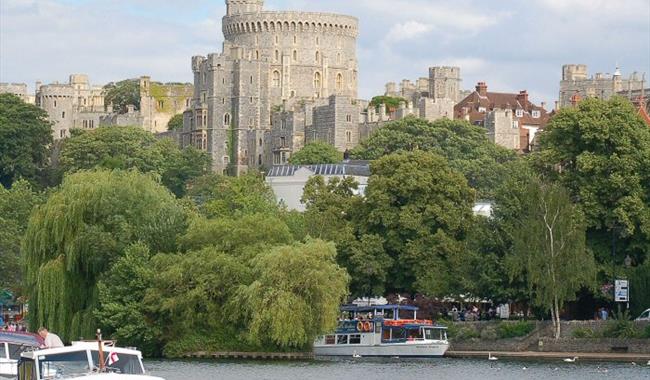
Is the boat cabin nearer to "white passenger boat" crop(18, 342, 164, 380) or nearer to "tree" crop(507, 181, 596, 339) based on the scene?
"white passenger boat" crop(18, 342, 164, 380)

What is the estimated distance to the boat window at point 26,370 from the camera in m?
53.0

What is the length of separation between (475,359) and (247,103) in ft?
347

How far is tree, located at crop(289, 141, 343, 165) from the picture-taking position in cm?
16625

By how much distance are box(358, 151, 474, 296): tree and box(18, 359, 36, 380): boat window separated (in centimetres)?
3716

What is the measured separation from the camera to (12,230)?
355 ft

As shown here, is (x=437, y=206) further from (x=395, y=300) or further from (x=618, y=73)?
(x=618, y=73)

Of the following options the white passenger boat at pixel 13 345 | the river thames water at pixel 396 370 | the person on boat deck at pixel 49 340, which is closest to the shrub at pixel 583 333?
the river thames water at pixel 396 370

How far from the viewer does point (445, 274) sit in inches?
3548

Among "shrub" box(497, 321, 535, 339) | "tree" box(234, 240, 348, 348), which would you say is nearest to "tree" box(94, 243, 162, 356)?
"tree" box(234, 240, 348, 348)

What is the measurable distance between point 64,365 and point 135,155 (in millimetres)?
119853

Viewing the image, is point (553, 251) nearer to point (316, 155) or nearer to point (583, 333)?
point (583, 333)

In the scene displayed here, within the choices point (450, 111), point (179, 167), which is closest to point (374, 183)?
point (179, 167)

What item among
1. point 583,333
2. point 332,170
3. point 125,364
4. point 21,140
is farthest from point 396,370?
point 21,140

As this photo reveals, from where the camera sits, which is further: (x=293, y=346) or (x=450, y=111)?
(x=450, y=111)
